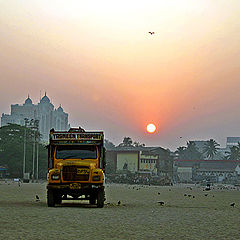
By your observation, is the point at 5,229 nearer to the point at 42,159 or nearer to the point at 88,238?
the point at 88,238

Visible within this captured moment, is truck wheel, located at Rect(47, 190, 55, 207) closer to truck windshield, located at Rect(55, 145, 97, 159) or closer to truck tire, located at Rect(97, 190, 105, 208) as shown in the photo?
truck windshield, located at Rect(55, 145, 97, 159)

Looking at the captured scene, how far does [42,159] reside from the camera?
5246 inches

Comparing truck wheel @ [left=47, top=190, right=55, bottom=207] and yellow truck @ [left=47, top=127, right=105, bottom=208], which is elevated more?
yellow truck @ [left=47, top=127, right=105, bottom=208]

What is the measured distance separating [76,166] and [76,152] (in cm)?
134

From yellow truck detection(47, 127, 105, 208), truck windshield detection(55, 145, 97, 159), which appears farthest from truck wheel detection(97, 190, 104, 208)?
truck windshield detection(55, 145, 97, 159)

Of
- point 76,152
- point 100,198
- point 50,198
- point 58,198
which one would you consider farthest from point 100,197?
point 76,152

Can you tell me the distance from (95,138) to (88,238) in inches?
509

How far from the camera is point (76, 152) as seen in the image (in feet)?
85.1

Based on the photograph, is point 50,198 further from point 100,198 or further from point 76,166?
point 100,198

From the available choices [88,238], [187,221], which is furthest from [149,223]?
[88,238]

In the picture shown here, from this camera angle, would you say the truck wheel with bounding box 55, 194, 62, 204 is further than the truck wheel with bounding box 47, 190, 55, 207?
Yes

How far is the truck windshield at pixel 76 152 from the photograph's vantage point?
25844 mm

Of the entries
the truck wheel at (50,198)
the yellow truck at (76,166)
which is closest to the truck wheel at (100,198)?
the yellow truck at (76,166)

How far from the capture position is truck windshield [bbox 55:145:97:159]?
2584cm
